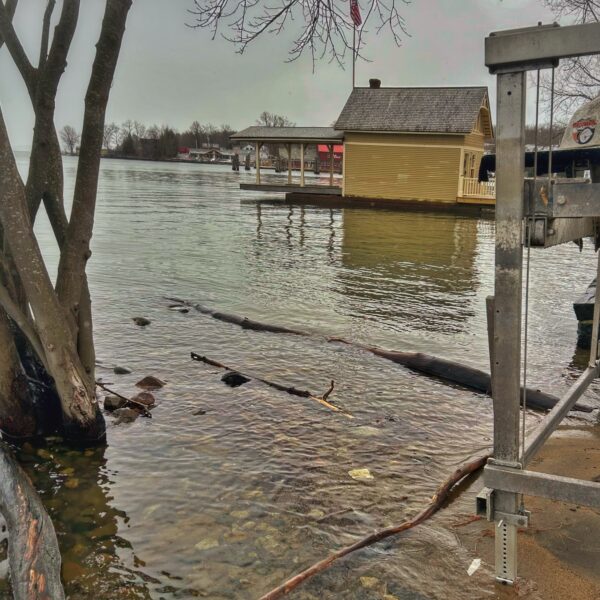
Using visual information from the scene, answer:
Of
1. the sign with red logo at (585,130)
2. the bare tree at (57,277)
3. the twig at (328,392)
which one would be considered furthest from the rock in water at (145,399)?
the sign with red logo at (585,130)

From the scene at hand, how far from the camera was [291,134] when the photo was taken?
40.4 meters

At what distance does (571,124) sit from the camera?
3.45m

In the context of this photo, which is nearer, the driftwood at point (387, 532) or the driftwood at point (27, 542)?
the driftwood at point (27, 542)

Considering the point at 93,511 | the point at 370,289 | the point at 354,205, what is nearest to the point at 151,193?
the point at 354,205

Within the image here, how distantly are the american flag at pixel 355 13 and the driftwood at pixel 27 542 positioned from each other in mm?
6049

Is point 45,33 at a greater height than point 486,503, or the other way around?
point 45,33

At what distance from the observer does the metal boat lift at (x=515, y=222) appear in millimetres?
2668

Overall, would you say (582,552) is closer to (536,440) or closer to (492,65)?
(536,440)

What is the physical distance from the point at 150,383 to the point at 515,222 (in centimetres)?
524

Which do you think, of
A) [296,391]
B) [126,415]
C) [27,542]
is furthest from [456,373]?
[27,542]

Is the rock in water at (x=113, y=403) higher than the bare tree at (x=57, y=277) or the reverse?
the reverse

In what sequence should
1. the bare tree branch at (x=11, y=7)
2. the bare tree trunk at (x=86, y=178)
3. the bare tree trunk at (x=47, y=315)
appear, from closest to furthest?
the bare tree trunk at (x=47, y=315), the bare tree trunk at (x=86, y=178), the bare tree branch at (x=11, y=7)

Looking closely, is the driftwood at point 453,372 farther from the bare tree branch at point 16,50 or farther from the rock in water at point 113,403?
the bare tree branch at point 16,50

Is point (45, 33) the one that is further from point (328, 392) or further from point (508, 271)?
point (508, 271)
